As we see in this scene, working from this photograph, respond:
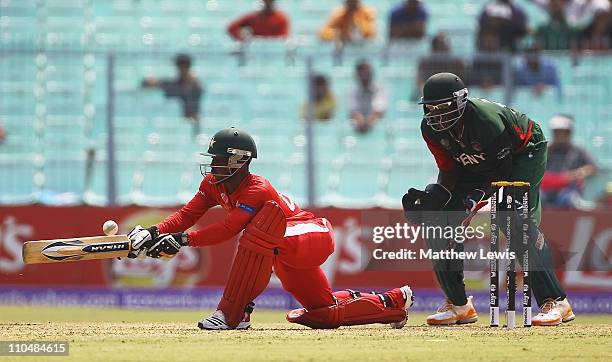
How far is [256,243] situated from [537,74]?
24.1 ft

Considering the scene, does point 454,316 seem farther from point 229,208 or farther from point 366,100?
point 366,100

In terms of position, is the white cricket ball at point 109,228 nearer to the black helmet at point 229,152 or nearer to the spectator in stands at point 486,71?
the black helmet at point 229,152

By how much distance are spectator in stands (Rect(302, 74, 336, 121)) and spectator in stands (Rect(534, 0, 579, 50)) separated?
3099 mm

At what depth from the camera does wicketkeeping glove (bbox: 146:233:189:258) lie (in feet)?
31.4

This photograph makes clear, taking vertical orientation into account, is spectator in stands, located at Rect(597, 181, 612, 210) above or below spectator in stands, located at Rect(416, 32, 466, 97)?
below

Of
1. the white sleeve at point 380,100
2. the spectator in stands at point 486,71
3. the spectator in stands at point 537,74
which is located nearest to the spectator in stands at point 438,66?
the spectator in stands at point 486,71

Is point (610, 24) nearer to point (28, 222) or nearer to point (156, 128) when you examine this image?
point (156, 128)

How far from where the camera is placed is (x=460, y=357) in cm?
803

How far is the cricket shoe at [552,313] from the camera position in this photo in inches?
411

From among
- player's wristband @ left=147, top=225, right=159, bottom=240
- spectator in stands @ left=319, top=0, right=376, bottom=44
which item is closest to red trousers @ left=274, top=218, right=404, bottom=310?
player's wristband @ left=147, top=225, right=159, bottom=240

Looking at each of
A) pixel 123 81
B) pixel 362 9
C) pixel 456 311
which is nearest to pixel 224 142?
pixel 456 311

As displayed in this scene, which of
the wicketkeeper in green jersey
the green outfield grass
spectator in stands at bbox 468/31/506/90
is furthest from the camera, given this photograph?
spectator in stands at bbox 468/31/506/90

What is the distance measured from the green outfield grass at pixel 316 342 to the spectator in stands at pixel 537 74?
18.1 feet

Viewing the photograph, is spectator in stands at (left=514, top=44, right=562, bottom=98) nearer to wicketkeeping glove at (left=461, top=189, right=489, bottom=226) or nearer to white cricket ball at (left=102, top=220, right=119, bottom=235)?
wicketkeeping glove at (left=461, top=189, right=489, bottom=226)
